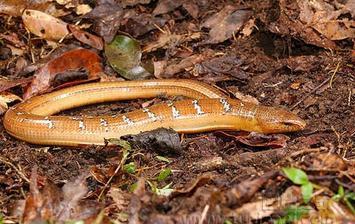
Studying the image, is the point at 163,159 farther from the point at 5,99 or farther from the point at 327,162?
the point at 5,99

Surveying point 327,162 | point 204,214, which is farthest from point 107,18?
point 204,214

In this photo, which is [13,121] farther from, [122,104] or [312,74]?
[312,74]

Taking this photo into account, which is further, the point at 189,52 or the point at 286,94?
the point at 189,52

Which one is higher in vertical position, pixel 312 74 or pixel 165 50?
pixel 165 50

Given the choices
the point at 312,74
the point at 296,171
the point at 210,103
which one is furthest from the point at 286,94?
the point at 296,171

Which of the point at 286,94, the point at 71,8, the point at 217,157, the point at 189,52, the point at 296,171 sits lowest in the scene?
the point at 296,171

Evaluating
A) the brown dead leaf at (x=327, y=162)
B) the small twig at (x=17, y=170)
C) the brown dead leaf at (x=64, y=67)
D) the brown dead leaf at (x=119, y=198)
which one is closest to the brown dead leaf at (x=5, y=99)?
the brown dead leaf at (x=64, y=67)
